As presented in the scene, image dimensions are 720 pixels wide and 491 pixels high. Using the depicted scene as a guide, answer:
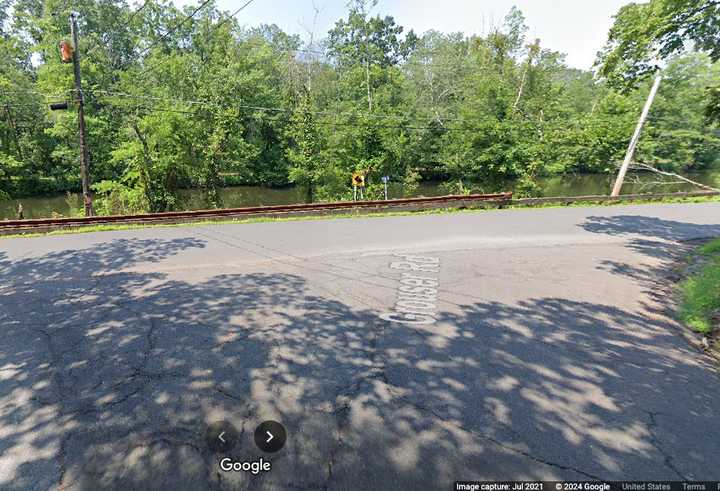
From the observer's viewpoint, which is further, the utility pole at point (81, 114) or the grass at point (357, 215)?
the utility pole at point (81, 114)

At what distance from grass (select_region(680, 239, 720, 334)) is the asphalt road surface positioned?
268mm

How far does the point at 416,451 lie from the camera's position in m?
2.58

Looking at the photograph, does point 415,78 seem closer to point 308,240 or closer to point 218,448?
point 308,240

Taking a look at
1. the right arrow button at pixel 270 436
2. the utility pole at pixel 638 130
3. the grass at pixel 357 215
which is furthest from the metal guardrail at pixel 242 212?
the right arrow button at pixel 270 436

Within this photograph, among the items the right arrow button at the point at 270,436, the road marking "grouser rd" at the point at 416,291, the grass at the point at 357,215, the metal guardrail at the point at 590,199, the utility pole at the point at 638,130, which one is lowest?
the right arrow button at the point at 270,436

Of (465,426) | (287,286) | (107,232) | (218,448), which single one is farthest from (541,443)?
(107,232)

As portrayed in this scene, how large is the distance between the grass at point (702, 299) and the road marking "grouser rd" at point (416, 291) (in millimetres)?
3575

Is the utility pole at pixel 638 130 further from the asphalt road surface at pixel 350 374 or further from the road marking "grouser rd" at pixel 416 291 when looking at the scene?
the road marking "grouser rd" at pixel 416 291

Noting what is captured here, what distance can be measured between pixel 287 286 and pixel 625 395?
187 inches

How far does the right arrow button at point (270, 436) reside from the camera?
261 centimetres

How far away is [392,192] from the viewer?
27312mm

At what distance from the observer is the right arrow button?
2.61 metres

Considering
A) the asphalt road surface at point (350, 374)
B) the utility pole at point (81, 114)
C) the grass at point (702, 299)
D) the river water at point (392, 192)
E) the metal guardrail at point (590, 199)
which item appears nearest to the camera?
the asphalt road surface at point (350, 374)

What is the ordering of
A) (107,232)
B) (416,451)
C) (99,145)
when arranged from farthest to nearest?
1. (99,145)
2. (107,232)
3. (416,451)
